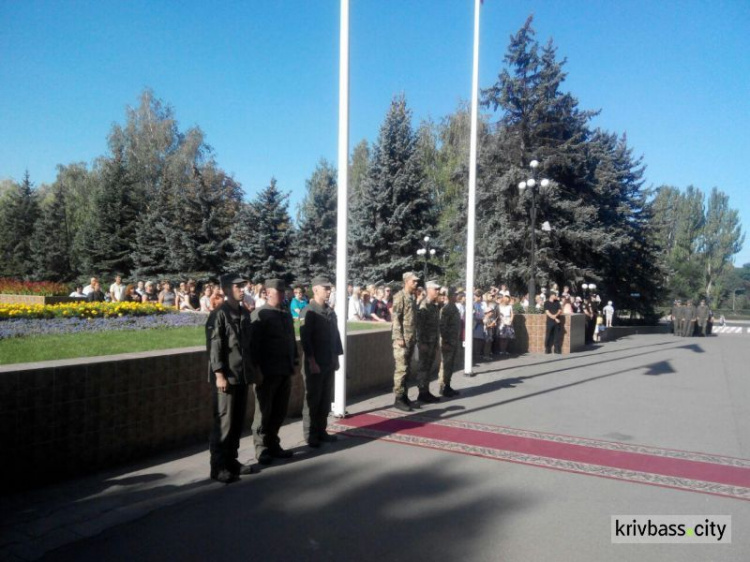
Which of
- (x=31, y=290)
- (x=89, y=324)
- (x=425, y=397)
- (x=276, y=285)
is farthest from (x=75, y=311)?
(x=31, y=290)

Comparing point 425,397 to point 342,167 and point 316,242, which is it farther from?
point 316,242

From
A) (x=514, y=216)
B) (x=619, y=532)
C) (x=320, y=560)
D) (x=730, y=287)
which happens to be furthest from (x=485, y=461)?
(x=730, y=287)

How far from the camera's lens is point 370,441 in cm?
684

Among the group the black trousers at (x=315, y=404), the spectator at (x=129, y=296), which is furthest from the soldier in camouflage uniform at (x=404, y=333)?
the spectator at (x=129, y=296)

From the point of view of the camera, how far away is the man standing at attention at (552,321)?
17359 mm

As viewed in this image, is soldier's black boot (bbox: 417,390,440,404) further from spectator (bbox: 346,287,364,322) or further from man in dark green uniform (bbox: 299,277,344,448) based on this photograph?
spectator (bbox: 346,287,364,322)

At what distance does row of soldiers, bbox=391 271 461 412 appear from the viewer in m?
8.53

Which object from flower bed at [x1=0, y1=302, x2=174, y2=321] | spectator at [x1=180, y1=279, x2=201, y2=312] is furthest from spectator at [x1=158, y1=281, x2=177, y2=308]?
flower bed at [x1=0, y1=302, x2=174, y2=321]

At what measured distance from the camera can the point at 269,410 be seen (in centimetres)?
606

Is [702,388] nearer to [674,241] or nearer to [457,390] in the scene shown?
[457,390]

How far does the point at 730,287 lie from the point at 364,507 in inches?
4406

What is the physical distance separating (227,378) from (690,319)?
93.0 ft

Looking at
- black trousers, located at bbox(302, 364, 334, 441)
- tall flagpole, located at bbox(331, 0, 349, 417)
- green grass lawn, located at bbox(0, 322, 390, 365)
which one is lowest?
black trousers, located at bbox(302, 364, 334, 441)

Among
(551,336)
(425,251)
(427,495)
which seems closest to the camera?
(427,495)
